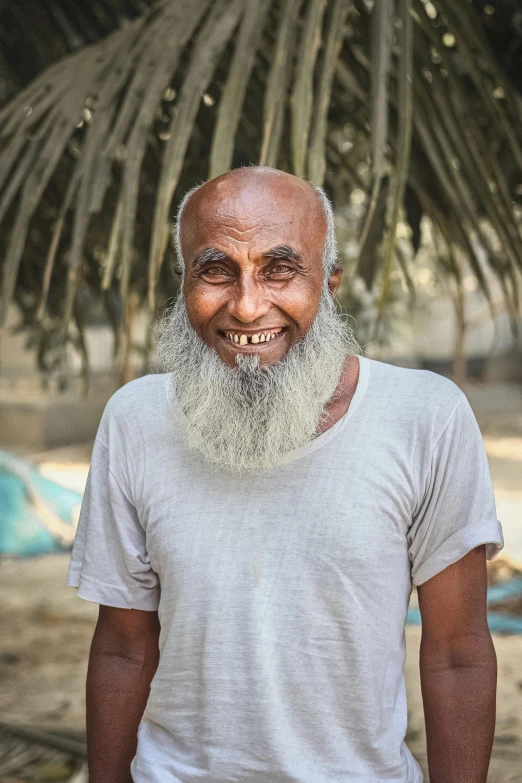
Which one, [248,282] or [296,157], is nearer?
[248,282]

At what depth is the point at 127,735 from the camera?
1550mm

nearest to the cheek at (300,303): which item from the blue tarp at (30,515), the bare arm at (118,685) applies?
the bare arm at (118,685)

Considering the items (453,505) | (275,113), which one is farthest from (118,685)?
(275,113)

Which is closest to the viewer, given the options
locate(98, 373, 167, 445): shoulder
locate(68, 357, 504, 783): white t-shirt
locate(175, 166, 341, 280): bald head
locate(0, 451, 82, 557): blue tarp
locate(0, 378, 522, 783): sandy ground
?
locate(68, 357, 504, 783): white t-shirt

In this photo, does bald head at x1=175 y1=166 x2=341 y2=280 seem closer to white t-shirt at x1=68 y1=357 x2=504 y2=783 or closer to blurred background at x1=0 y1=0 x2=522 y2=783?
blurred background at x1=0 y1=0 x2=522 y2=783

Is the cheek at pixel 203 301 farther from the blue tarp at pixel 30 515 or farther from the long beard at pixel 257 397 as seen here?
the blue tarp at pixel 30 515

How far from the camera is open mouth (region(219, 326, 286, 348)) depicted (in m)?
1.46

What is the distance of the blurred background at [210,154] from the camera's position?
164cm

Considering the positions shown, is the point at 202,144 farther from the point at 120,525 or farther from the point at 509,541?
the point at 509,541

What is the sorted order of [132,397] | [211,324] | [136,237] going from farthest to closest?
[136,237], [132,397], [211,324]

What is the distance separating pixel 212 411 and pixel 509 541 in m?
5.36

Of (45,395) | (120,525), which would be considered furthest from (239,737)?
(45,395)

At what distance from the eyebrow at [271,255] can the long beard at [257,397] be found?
12cm

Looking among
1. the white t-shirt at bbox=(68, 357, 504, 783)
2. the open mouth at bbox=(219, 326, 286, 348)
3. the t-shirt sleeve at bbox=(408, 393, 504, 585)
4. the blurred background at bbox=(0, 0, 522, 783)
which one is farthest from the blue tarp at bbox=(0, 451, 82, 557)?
the t-shirt sleeve at bbox=(408, 393, 504, 585)
